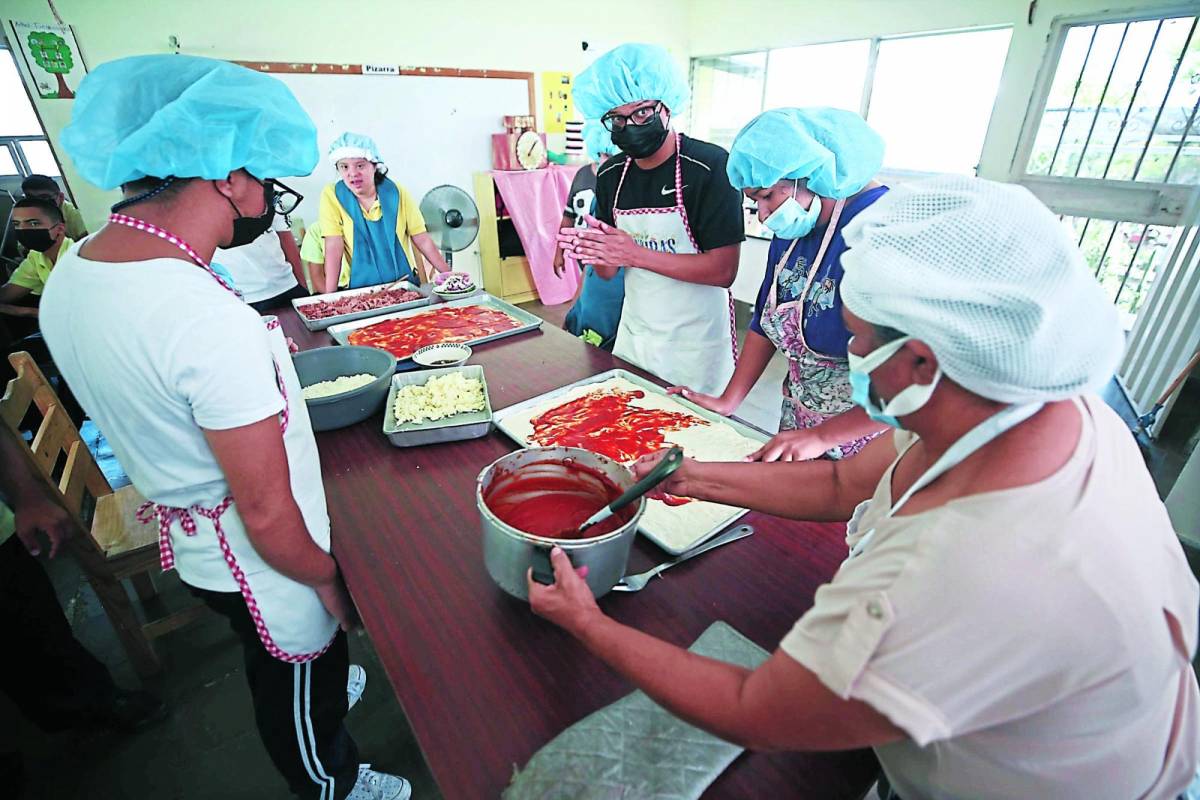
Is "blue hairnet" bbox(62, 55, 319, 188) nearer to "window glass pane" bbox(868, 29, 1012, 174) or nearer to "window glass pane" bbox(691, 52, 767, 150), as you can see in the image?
"window glass pane" bbox(868, 29, 1012, 174)

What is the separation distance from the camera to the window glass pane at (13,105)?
374 cm

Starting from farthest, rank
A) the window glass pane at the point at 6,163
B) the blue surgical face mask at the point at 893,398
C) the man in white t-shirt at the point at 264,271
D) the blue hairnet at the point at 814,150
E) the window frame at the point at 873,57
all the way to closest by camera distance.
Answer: the window glass pane at the point at 6,163 → the window frame at the point at 873,57 → the man in white t-shirt at the point at 264,271 → the blue hairnet at the point at 814,150 → the blue surgical face mask at the point at 893,398

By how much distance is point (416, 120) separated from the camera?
518cm

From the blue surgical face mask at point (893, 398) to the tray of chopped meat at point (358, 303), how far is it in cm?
245

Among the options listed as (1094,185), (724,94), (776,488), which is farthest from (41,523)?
(724,94)

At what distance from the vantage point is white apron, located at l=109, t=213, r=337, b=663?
1.15 m

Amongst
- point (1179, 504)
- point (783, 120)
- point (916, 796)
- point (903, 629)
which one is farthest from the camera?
point (1179, 504)

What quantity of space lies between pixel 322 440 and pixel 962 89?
557 cm

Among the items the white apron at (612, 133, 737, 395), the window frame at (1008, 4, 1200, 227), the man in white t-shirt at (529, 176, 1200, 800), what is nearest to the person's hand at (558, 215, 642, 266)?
the white apron at (612, 133, 737, 395)

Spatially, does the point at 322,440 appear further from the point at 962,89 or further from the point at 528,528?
the point at 962,89

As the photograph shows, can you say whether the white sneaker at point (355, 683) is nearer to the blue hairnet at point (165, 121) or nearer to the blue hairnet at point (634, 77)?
the blue hairnet at point (165, 121)

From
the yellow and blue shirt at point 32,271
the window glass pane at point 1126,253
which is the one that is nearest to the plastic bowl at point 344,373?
the yellow and blue shirt at point 32,271

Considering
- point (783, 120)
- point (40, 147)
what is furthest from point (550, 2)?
point (783, 120)

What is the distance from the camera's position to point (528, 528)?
3.74ft
